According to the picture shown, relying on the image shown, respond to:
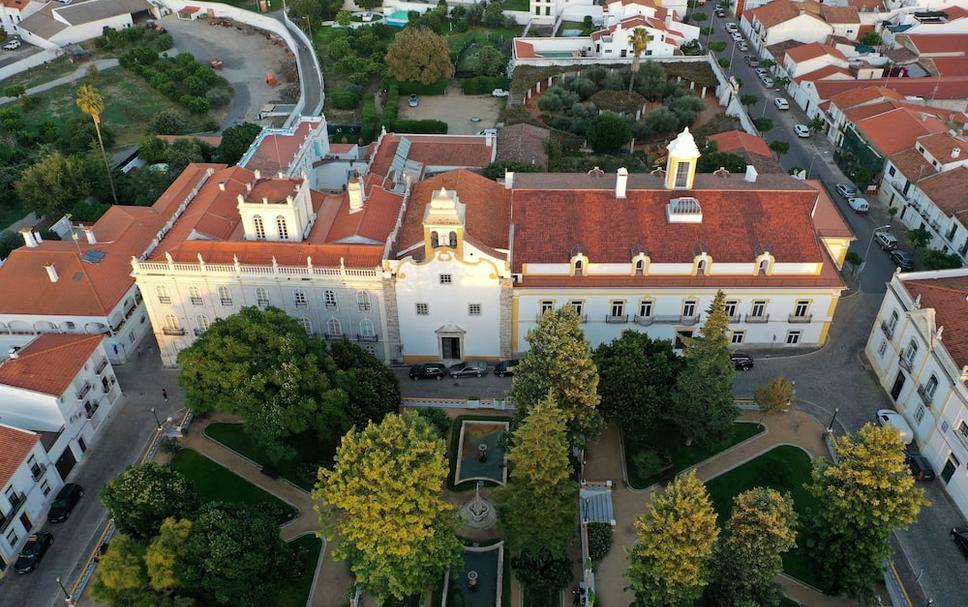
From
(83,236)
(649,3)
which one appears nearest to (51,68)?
(83,236)

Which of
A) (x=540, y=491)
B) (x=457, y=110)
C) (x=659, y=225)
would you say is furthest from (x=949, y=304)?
(x=457, y=110)

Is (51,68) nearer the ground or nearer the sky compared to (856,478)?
nearer the ground

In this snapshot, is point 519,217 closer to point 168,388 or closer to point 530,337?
point 530,337

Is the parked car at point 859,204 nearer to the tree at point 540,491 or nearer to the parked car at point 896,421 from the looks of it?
the parked car at point 896,421

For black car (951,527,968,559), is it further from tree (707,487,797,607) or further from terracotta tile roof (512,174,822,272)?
terracotta tile roof (512,174,822,272)

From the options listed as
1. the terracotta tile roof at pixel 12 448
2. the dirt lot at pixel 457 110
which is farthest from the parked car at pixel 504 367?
the dirt lot at pixel 457 110

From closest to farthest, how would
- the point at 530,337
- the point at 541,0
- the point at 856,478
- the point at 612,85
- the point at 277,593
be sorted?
the point at 856,478, the point at 277,593, the point at 530,337, the point at 612,85, the point at 541,0

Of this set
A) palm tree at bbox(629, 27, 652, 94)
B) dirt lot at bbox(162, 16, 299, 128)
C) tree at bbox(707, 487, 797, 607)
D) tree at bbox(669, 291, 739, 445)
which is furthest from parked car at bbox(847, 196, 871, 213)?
dirt lot at bbox(162, 16, 299, 128)
